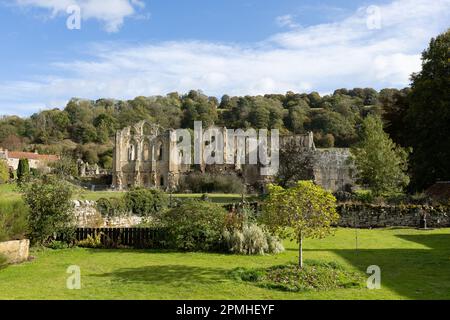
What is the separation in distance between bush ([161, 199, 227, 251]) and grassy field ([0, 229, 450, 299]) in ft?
2.62

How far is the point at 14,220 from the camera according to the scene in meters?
13.9

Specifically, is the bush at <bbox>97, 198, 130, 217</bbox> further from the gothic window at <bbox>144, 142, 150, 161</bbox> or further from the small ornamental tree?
the gothic window at <bbox>144, 142, 150, 161</bbox>

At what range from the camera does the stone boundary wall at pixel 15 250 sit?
12523mm

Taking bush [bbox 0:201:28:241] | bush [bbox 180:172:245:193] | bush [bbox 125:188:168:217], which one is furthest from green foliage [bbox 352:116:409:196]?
bush [bbox 0:201:28:241]

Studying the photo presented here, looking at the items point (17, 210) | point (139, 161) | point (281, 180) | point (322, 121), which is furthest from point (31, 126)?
point (17, 210)

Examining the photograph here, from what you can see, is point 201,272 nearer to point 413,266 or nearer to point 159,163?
point 413,266

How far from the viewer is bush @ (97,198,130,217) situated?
Answer: 21938 millimetres

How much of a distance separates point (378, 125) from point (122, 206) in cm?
1929

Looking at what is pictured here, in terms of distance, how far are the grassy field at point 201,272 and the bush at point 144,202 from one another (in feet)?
31.6

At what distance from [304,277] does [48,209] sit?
9.70 meters

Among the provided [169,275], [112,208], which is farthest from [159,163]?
[169,275]

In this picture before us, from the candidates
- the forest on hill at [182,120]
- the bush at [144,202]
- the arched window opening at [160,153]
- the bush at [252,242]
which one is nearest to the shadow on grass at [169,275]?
the bush at [252,242]

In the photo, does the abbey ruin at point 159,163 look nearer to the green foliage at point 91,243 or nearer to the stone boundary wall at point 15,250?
the green foliage at point 91,243

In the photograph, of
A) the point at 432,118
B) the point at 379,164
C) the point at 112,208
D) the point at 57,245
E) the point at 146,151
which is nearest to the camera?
the point at 57,245
